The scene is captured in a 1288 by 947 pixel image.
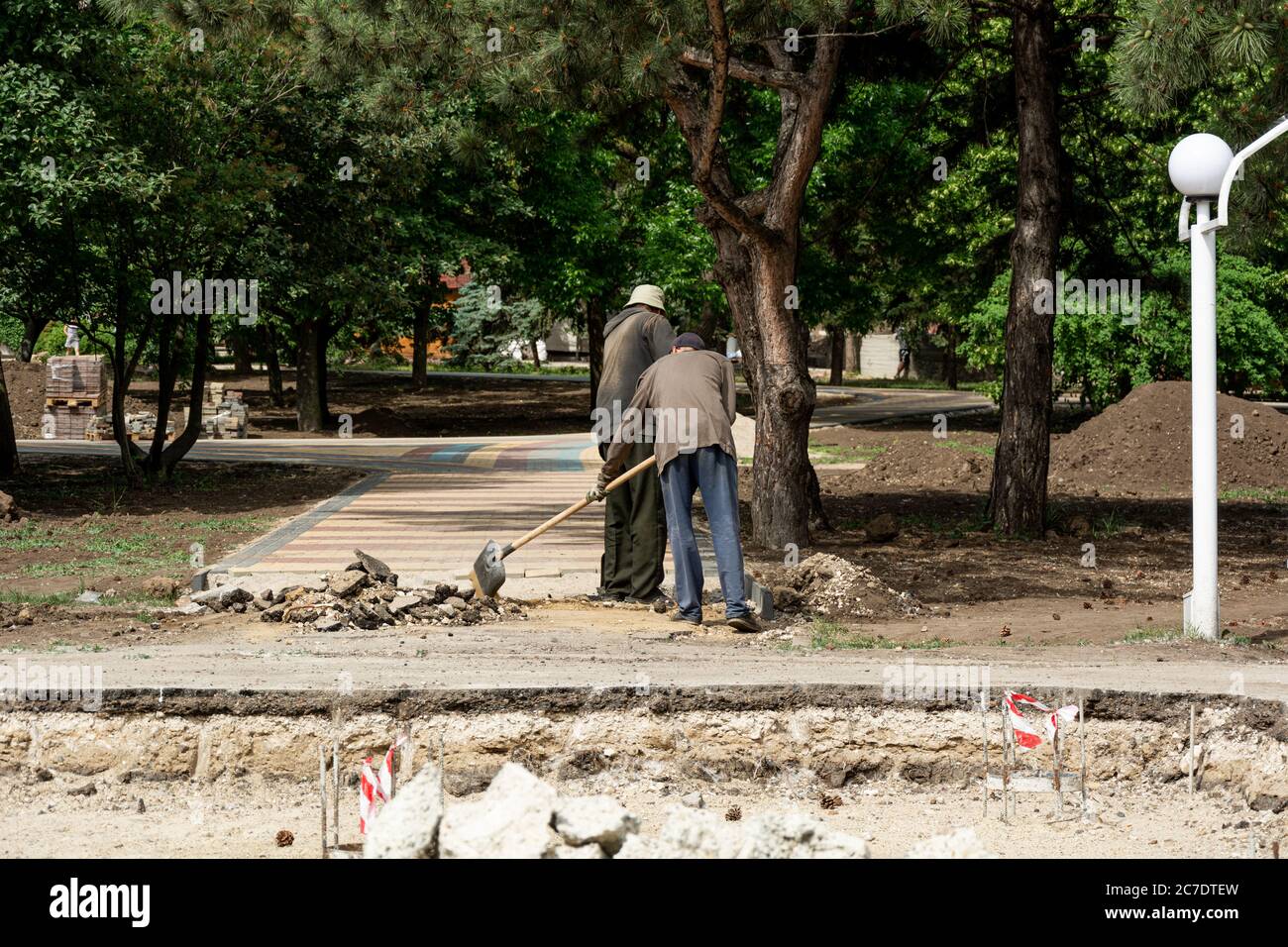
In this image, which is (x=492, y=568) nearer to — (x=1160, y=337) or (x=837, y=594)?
(x=837, y=594)

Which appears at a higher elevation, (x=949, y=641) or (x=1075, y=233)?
(x=1075, y=233)

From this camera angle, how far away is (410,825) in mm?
4547

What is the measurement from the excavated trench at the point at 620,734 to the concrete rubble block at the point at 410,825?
1.87 m

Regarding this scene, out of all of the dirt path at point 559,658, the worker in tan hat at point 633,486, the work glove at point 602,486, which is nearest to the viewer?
the dirt path at point 559,658

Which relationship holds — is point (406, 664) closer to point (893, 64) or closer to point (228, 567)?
point (228, 567)

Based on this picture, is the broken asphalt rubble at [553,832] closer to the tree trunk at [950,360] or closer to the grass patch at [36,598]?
the grass patch at [36,598]

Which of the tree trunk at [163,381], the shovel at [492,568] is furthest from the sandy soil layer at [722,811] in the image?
the tree trunk at [163,381]

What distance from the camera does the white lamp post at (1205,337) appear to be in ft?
27.9

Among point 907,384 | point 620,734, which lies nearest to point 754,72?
point 620,734

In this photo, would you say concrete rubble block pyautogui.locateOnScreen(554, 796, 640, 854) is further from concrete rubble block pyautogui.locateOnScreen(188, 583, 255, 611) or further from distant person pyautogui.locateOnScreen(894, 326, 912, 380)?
distant person pyautogui.locateOnScreen(894, 326, 912, 380)

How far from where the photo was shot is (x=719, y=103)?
11.3 meters

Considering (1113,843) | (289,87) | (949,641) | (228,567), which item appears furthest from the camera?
(289,87)

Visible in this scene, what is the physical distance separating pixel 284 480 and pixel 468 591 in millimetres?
11048

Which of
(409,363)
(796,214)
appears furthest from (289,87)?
(409,363)
